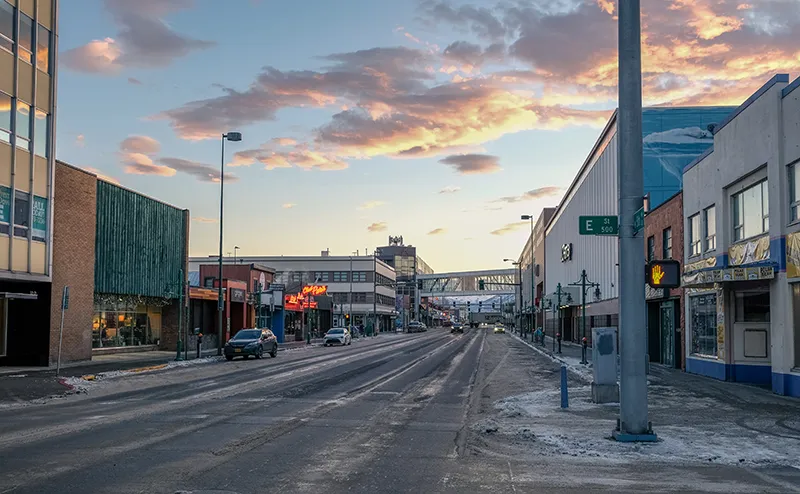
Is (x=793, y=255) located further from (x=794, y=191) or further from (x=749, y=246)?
(x=749, y=246)

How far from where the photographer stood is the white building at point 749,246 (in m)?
19.6

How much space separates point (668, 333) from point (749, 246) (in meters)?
11.2

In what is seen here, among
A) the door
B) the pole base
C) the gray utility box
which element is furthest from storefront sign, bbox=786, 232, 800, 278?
the door

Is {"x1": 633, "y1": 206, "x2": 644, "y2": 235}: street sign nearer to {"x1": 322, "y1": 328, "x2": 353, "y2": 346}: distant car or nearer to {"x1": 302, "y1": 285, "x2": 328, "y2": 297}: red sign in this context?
{"x1": 322, "y1": 328, "x2": 353, "y2": 346}: distant car

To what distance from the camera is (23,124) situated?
95.3 feet

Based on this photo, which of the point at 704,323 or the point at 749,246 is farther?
the point at 704,323

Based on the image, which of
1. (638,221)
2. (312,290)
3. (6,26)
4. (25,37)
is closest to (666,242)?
(638,221)

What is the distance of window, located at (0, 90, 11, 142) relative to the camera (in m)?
27.9

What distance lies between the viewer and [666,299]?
31.8 m

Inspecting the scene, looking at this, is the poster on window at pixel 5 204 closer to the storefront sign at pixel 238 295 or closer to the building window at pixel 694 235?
the building window at pixel 694 235

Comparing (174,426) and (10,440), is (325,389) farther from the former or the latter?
(10,440)

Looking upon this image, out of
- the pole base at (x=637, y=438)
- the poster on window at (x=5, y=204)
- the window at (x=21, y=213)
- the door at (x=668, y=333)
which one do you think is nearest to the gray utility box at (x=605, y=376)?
the pole base at (x=637, y=438)

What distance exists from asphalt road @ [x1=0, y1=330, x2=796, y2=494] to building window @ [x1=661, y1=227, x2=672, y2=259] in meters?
13.1

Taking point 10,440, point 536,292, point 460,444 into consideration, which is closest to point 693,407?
point 460,444
